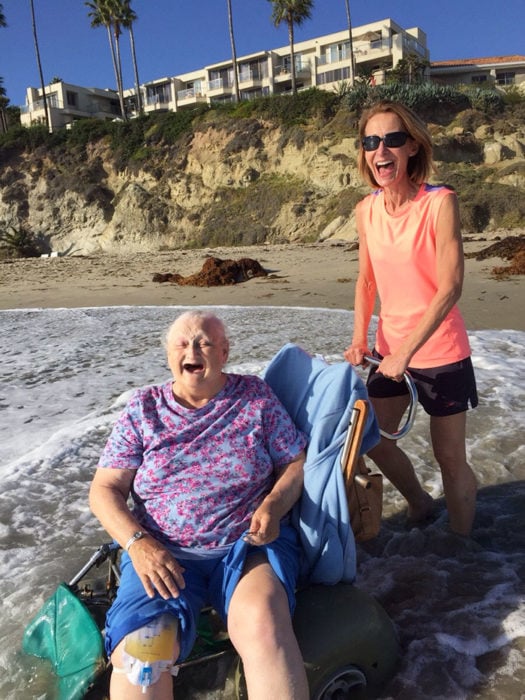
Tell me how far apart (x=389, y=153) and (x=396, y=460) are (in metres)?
1.41

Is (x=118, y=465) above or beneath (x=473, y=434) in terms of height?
above

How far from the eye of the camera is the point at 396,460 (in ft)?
9.36

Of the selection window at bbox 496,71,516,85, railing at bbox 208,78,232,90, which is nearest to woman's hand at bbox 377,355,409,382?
railing at bbox 208,78,232,90

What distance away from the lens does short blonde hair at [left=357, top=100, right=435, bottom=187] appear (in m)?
2.38

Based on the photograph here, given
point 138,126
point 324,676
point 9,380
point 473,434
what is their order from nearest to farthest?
point 324,676
point 473,434
point 9,380
point 138,126

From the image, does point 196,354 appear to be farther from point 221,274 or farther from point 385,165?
point 221,274

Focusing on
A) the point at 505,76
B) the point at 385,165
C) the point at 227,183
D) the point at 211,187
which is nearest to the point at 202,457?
the point at 385,165

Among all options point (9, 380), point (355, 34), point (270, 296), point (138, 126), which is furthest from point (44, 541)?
point (355, 34)

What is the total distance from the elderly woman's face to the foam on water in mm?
1211

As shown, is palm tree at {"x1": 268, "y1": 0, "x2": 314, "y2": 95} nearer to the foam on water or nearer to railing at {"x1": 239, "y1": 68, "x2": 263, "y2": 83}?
railing at {"x1": 239, "y1": 68, "x2": 263, "y2": 83}

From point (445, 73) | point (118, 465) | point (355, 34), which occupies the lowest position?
point (118, 465)

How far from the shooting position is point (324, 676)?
181 centimetres

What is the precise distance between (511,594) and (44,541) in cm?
226

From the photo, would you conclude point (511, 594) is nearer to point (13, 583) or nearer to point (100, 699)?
point (100, 699)
